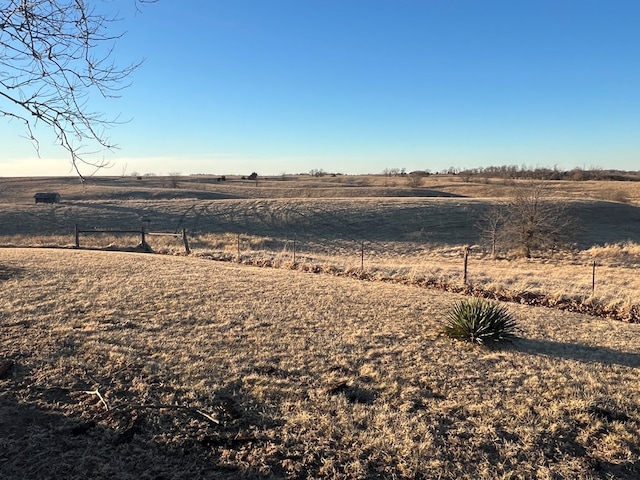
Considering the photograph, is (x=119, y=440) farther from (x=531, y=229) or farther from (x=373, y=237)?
(x=373, y=237)

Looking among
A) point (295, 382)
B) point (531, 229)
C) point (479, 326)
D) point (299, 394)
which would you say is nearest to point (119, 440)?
point (299, 394)

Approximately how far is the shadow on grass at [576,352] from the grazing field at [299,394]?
0.15 feet

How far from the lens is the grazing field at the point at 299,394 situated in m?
3.76

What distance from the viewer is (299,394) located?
504cm

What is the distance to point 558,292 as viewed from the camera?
497 inches

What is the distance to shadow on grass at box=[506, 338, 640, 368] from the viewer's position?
6621 millimetres

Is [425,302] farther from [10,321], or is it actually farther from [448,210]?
[448,210]

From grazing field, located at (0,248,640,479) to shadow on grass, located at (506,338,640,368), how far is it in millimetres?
46

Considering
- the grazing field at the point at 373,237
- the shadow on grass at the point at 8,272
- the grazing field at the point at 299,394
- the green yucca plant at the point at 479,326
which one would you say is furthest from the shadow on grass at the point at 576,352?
the shadow on grass at the point at 8,272

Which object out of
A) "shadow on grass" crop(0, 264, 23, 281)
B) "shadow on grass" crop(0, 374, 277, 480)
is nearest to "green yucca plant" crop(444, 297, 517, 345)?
"shadow on grass" crop(0, 374, 277, 480)

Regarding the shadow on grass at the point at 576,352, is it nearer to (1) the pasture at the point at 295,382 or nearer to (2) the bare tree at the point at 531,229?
(1) the pasture at the point at 295,382

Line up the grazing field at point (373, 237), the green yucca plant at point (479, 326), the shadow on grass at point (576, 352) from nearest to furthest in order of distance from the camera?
the shadow on grass at point (576, 352) < the green yucca plant at point (479, 326) < the grazing field at point (373, 237)

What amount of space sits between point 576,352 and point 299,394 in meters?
4.61

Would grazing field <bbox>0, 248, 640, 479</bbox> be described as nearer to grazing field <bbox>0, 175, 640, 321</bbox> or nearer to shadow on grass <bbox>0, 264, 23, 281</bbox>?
shadow on grass <bbox>0, 264, 23, 281</bbox>
